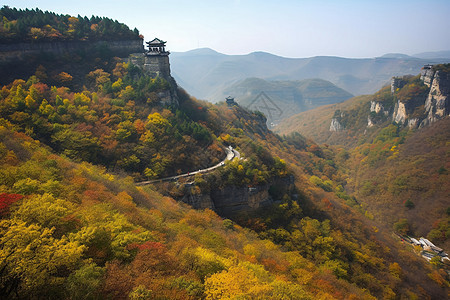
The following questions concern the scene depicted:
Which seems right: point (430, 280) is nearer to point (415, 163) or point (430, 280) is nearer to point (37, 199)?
point (415, 163)

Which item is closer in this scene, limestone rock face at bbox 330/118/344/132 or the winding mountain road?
the winding mountain road

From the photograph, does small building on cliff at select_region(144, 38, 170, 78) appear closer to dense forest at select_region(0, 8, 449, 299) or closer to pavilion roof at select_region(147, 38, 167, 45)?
pavilion roof at select_region(147, 38, 167, 45)

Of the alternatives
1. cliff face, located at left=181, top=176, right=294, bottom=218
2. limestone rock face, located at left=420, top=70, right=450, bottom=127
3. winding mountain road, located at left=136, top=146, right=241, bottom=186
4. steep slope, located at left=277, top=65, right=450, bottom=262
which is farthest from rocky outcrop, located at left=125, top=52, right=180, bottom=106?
limestone rock face, located at left=420, top=70, right=450, bottom=127

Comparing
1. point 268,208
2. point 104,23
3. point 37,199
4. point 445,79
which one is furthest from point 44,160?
point 445,79

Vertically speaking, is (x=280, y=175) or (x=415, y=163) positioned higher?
(x=280, y=175)

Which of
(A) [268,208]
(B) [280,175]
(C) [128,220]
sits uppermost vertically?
(C) [128,220]

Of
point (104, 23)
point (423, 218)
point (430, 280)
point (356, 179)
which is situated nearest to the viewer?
point (430, 280)

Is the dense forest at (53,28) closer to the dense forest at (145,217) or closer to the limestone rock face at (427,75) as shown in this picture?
the dense forest at (145,217)
